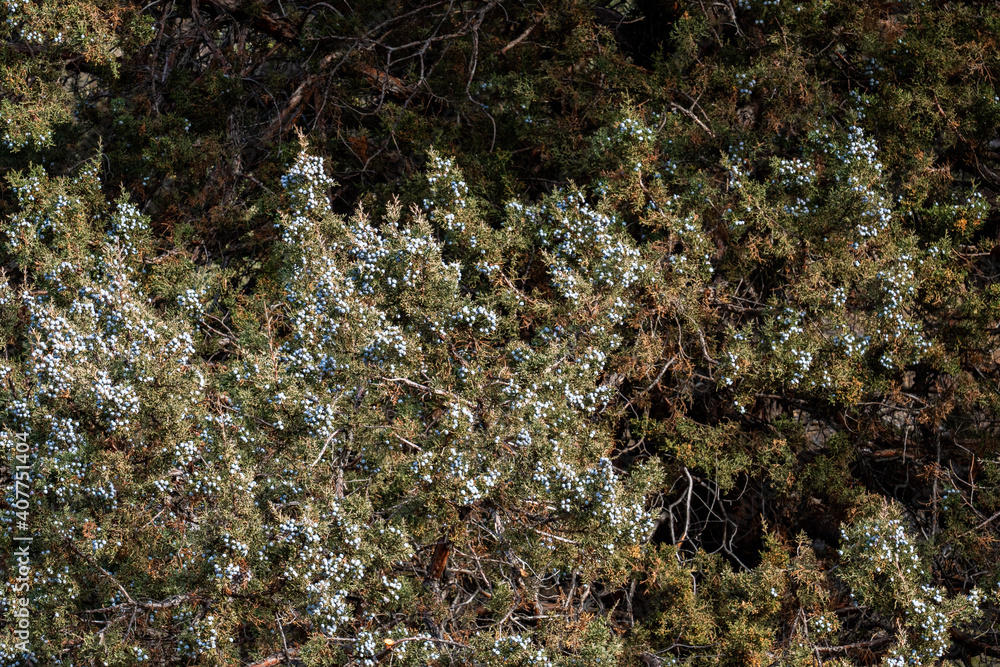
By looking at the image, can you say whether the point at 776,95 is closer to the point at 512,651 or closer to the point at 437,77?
the point at 437,77

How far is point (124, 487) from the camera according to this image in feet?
10.7

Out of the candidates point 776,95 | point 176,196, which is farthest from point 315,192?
point 776,95

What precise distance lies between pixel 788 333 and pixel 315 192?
207cm

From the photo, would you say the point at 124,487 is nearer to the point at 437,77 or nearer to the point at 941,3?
the point at 437,77

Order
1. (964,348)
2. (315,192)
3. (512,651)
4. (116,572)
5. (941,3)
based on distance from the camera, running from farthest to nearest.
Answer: (941,3)
(964,348)
(315,192)
(116,572)
(512,651)

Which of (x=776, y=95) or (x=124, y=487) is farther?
(x=776, y=95)

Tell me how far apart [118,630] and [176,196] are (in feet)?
6.96

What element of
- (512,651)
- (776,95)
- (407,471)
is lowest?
(512,651)

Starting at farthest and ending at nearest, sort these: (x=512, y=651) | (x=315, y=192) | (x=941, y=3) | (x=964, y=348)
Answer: (x=941, y=3), (x=964, y=348), (x=315, y=192), (x=512, y=651)

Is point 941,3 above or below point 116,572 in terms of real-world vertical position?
above

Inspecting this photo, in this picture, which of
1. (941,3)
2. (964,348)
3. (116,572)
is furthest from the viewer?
(941,3)

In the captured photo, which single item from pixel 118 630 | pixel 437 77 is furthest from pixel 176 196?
pixel 118 630

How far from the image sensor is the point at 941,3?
4.48 m

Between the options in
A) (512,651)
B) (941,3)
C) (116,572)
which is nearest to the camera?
(512,651)
